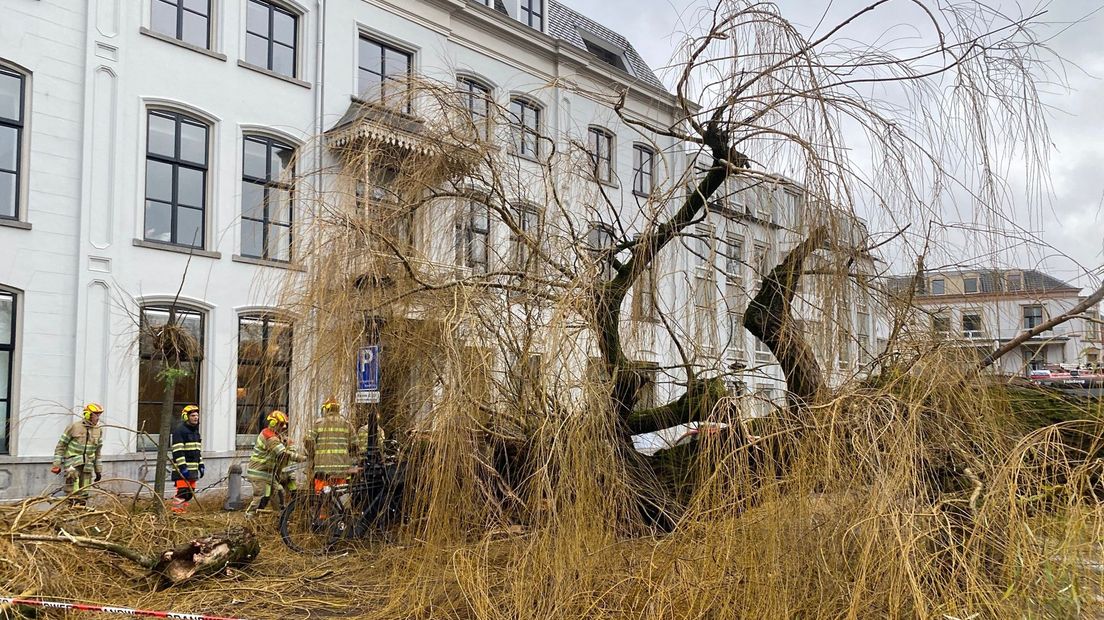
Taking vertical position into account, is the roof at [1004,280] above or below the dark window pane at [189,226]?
below

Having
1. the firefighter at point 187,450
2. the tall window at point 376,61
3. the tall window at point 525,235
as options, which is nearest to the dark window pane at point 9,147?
the firefighter at point 187,450

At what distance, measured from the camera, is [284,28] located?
51.2ft

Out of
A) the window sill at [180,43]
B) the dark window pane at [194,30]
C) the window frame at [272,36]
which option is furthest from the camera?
the window frame at [272,36]

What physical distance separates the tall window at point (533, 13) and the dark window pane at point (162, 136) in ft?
29.4

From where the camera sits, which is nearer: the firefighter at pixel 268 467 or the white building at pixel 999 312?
the white building at pixel 999 312

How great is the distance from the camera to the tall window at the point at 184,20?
13.9 m

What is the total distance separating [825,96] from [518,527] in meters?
3.42

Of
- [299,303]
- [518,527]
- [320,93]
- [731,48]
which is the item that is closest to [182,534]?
[299,303]

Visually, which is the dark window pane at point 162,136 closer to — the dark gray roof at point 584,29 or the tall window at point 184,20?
the tall window at point 184,20

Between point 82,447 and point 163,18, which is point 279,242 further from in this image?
point 163,18

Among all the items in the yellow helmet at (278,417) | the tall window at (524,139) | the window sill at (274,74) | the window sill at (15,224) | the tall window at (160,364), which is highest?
the window sill at (274,74)

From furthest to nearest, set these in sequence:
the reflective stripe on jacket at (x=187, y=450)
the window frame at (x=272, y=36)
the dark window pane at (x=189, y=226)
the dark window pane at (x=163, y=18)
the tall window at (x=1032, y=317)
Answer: the window frame at (x=272, y=36) < the dark window pane at (x=189, y=226) < the dark window pane at (x=163, y=18) < the reflective stripe on jacket at (x=187, y=450) < the tall window at (x=1032, y=317)

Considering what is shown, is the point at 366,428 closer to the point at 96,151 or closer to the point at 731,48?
the point at 731,48

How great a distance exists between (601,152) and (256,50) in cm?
932
